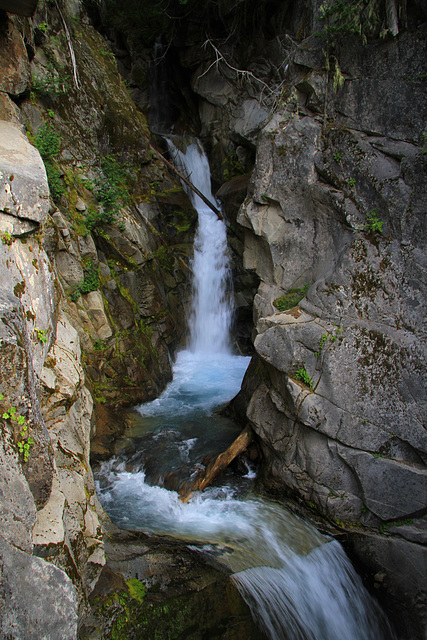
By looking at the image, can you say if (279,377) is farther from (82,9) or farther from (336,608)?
(82,9)

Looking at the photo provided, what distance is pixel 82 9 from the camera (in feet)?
33.8

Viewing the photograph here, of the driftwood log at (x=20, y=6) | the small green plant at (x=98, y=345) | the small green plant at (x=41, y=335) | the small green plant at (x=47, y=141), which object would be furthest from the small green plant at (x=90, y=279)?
the driftwood log at (x=20, y=6)

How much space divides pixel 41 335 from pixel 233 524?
3.85m

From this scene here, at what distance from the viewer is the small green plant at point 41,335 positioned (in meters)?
3.90

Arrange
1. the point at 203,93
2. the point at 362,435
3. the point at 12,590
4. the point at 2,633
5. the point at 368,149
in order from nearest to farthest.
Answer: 1. the point at 2,633
2. the point at 12,590
3. the point at 362,435
4. the point at 368,149
5. the point at 203,93

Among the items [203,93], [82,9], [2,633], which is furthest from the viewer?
[203,93]

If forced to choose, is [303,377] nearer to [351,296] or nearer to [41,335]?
[351,296]

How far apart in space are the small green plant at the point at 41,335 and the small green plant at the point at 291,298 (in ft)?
13.3

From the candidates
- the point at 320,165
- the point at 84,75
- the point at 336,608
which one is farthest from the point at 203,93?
the point at 336,608

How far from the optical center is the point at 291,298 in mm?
6789

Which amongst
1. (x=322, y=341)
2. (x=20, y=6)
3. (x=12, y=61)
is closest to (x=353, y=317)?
(x=322, y=341)

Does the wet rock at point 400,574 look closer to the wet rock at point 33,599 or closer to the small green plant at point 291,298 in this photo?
the small green plant at point 291,298

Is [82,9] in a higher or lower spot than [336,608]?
higher

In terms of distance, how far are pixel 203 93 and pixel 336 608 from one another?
48.9 feet
